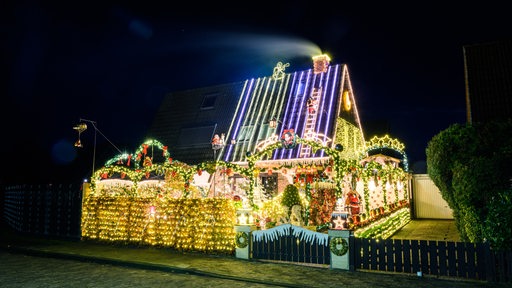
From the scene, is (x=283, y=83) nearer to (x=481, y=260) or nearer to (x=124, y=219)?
(x=124, y=219)

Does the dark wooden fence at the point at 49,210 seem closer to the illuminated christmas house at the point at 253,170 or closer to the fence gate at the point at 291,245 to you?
the illuminated christmas house at the point at 253,170

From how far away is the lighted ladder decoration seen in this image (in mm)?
17609

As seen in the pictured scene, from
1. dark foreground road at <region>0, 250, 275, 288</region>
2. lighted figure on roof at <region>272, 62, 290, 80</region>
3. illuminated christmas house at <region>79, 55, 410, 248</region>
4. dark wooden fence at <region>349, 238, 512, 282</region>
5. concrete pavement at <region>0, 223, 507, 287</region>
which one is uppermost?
lighted figure on roof at <region>272, 62, 290, 80</region>

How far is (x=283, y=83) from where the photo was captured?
22016 millimetres

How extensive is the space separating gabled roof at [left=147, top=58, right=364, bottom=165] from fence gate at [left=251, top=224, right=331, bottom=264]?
729cm

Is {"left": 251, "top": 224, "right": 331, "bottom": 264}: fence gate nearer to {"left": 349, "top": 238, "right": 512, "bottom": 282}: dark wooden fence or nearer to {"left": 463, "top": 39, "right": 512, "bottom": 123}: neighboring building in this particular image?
{"left": 349, "top": 238, "right": 512, "bottom": 282}: dark wooden fence

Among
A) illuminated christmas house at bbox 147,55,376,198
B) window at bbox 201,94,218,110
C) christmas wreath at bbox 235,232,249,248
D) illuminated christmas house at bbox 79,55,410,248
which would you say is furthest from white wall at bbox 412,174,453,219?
christmas wreath at bbox 235,232,249,248

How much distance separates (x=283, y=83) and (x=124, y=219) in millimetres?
12320

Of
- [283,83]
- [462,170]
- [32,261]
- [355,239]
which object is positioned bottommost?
[32,261]

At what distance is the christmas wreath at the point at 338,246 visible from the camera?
9.28 m

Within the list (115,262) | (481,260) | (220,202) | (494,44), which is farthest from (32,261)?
(494,44)

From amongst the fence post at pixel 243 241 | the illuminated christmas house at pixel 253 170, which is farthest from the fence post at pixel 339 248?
the fence post at pixel 243 241

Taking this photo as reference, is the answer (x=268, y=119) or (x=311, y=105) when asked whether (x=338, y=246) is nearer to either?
(x=311, y=105)

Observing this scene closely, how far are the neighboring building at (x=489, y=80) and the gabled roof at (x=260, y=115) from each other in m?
5.99
